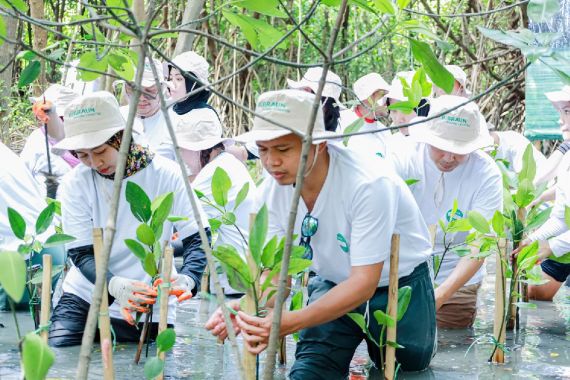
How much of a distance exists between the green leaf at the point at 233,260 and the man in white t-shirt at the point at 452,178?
6.18 ft

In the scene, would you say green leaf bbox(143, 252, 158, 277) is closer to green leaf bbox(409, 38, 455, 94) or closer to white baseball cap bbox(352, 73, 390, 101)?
green leaf bbox(409, 38, 455, 94)

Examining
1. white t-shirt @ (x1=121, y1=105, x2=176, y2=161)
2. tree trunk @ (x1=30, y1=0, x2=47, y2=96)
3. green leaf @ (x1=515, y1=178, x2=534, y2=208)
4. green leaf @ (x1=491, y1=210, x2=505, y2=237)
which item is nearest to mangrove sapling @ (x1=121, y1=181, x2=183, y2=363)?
green leaf @ (x1=491, y1=210, x2=505, y2=237)

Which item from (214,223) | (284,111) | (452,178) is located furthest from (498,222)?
(284,111)

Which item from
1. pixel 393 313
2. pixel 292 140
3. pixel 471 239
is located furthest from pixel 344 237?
pixel 471 239

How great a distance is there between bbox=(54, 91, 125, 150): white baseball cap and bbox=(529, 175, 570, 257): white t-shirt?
2299 millimetres

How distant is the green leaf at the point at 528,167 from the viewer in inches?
173

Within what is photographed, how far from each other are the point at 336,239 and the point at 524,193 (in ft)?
4.66

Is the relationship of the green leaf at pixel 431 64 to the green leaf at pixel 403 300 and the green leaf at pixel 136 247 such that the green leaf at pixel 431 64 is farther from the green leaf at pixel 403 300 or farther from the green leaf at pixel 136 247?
the green leaf at pixel 136 247

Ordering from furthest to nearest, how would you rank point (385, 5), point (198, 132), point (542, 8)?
point (198, 132) < point (385, 5) < point (542, 8)

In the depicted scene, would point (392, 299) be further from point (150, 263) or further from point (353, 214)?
point (150, 263)

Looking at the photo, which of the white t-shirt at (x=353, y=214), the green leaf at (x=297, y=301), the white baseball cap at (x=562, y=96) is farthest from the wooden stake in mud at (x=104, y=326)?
the white baseball cap at (x=562, y=96)

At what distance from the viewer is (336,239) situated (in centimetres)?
332

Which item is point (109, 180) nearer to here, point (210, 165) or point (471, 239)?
point (210, 165)

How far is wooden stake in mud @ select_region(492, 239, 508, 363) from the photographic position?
410cm
